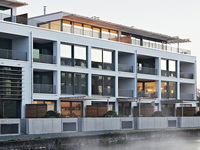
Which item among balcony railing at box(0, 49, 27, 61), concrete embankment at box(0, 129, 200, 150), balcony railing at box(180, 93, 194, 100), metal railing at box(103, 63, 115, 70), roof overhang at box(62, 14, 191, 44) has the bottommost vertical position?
concrete embankment at box(0, 129, 200, 150)

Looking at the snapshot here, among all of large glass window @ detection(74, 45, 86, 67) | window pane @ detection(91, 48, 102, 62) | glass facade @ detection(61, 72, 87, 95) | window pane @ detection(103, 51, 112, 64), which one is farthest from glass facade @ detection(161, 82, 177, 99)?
large glass window @ detection(74, 45, 86, 67)

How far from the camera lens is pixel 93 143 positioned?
29516mm

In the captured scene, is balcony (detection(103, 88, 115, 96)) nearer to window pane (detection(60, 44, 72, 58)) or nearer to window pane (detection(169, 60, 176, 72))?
window pane (detection(60, 44, 72, 58))

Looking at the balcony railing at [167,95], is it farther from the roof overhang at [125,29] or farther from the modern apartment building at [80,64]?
the roof overhang at [125,29]

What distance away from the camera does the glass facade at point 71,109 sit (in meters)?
45.4

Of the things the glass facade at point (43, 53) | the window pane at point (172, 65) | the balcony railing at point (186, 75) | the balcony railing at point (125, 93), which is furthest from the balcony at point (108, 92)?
the balcony railing at point (186, 75)

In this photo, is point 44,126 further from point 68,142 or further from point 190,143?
point 190,143

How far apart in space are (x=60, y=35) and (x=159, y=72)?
60.5 feet

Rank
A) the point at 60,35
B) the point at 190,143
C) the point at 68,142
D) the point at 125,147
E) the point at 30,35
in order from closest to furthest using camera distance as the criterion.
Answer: the point at 68,142
the point at 125,147
the point at 190,143
the point at 30,35
the point at 60,35

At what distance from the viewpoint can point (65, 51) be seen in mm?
45969

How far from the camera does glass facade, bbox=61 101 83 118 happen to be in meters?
45.4

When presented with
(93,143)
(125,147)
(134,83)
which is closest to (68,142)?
(93,143)

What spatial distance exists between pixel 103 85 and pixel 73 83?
195 inches

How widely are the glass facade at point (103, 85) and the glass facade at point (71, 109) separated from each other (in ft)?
9.38
